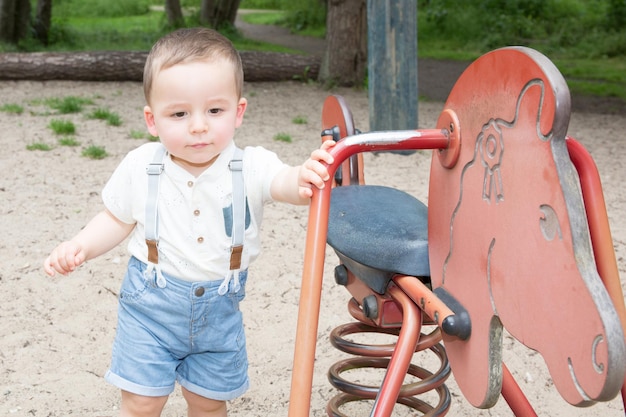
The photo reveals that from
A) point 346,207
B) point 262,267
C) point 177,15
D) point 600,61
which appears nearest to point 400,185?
point 262,267

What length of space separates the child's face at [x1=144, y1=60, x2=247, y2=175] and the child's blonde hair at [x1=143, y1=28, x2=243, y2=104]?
1 cm

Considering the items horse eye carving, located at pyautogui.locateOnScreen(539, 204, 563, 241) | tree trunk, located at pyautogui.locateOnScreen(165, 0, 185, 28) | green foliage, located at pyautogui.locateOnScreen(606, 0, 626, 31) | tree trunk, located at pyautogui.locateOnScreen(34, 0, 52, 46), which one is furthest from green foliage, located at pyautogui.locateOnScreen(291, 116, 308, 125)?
green foliage, located at pyautogui.locateOnScreen(606, 0, 626, 31)

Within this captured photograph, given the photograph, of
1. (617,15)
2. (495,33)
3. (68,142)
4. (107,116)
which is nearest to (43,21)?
(107,116)

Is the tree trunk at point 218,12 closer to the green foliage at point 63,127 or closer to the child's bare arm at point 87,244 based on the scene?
the green foliage at point 63,127

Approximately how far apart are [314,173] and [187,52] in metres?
0.41

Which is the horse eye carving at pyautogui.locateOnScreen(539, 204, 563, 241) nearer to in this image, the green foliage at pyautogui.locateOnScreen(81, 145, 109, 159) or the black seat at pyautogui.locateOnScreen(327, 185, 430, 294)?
the black seat at pyautogui.locateOnScreen(327, 185, 430, 294)

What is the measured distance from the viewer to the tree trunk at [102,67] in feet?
29.7

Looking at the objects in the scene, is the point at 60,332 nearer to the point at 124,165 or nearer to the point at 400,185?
the point at 124,165

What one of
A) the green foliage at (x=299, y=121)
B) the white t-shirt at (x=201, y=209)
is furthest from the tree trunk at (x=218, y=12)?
the white t-shirt at (x=201, y=209)

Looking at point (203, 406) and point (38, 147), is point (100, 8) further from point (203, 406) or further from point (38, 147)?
point (203, 406)

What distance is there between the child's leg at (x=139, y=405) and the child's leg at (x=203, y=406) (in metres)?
0.10

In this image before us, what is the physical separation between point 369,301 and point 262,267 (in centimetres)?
209

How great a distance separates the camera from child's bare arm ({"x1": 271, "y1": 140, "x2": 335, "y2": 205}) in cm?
166

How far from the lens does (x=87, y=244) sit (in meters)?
1.97
